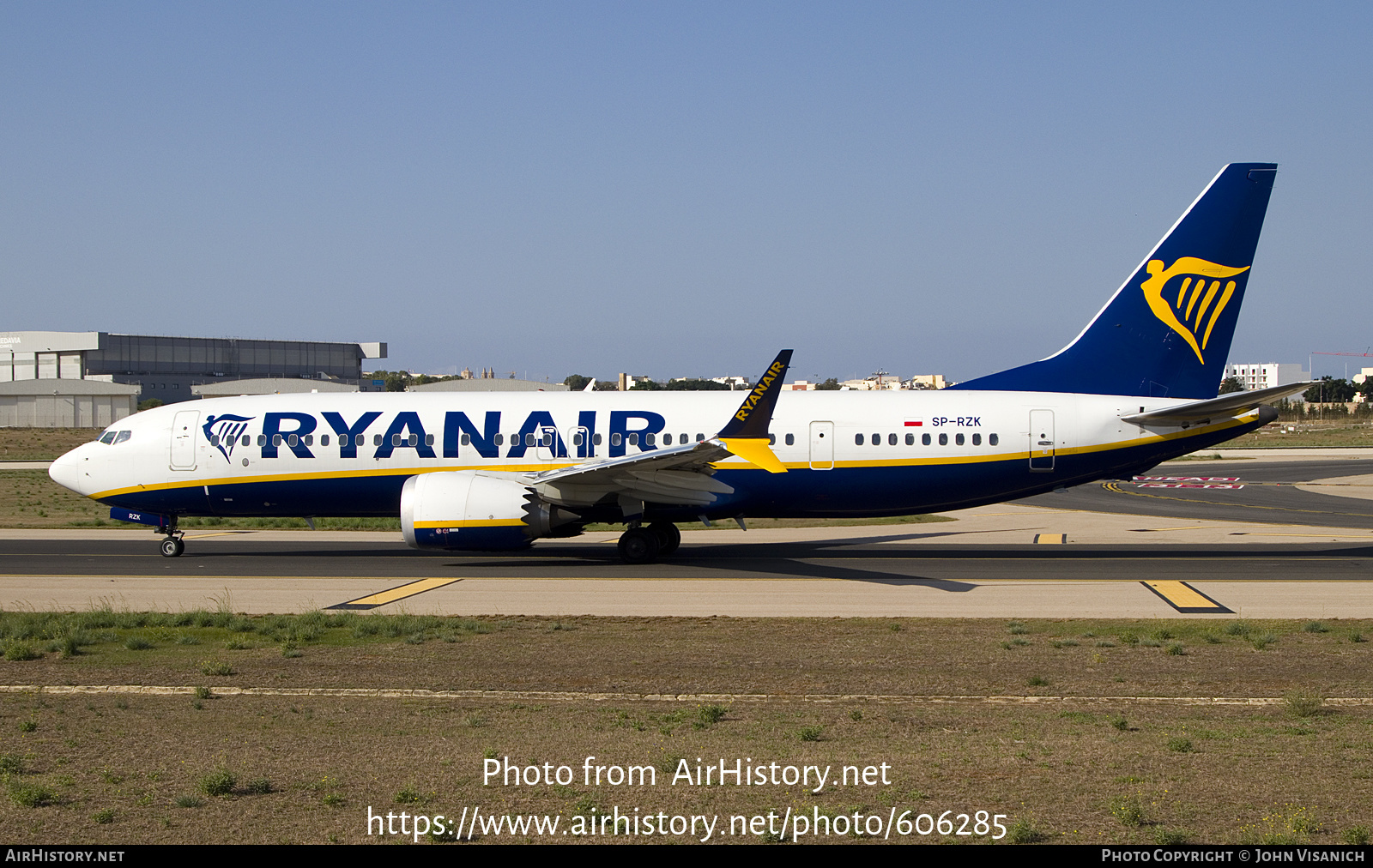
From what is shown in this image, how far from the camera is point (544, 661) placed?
14.3 m

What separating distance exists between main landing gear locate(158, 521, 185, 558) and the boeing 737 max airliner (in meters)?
0.08

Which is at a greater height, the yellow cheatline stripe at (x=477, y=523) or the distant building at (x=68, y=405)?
the distant building at (x=68, y=405)

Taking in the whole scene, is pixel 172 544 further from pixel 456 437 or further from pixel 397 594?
pixel 397 594

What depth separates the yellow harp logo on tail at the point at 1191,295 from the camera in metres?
25.0

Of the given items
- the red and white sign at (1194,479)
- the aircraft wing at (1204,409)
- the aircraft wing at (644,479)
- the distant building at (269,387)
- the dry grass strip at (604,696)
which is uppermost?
the distant building at (269,387)

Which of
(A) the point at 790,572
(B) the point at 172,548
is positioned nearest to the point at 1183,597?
(A) the point at 790,572

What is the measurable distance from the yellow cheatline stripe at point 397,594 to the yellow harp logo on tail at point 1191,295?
16.9 m

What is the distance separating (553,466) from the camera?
2561 cm

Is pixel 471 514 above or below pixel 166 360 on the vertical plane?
below

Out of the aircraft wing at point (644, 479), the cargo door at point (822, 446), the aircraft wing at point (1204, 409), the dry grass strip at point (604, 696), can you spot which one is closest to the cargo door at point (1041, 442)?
the aircraft wing at point (1204, 409)

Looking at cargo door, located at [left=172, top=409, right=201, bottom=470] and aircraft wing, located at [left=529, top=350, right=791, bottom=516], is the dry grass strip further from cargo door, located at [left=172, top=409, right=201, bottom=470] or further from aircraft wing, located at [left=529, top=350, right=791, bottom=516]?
cargo door, located at [left=172, top=409, right=201, bottom=470]

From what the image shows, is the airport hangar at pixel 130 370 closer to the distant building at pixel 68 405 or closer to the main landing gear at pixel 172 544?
the distant building at pixel 68 405

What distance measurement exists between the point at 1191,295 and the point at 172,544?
24863mm
